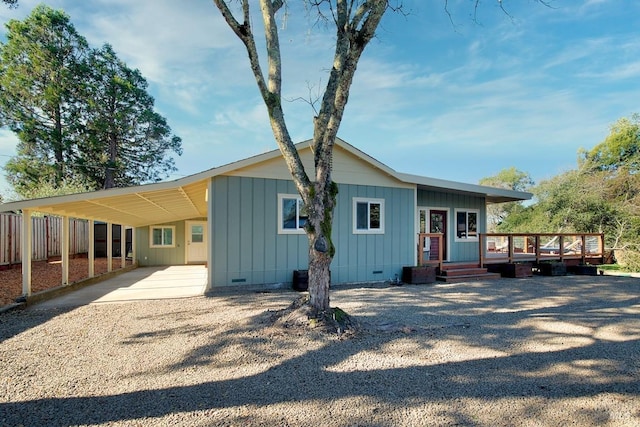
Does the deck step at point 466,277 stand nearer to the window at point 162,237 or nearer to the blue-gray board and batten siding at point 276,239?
the blue-gray board and batten siding at point 276,239

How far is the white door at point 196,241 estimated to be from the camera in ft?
49.2

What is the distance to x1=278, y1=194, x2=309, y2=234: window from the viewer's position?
8116 mm

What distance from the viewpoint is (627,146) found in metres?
22.2

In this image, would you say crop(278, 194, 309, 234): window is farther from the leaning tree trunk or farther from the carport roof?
the leaning tree trunk

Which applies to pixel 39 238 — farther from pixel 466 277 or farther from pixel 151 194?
pixel 466 277

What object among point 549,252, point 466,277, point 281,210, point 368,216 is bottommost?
point 466,277

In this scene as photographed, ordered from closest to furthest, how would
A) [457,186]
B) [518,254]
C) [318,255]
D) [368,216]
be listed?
[318,255], [368,216], [457,186], [518,254]

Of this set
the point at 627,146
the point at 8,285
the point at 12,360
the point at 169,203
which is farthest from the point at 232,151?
the point at 627,146

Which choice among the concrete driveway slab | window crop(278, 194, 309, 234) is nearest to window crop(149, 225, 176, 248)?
the concrete driveway slab

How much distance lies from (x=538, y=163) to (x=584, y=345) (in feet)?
119

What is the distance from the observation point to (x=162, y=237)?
14.8 meters

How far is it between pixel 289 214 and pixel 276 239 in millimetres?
692

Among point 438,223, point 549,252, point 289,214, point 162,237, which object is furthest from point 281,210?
point 549,252

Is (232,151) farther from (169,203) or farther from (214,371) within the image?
(214,371)
